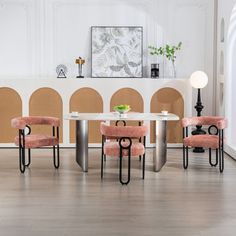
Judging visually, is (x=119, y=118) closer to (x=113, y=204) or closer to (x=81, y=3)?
(x=113, y=204)

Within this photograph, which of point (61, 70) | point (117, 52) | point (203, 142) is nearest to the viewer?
point (203, 142)

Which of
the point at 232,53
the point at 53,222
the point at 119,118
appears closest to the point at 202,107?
the point at 232,53

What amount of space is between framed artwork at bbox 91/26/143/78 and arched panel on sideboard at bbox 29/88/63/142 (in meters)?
0.90

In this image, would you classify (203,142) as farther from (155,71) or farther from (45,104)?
(45,104)

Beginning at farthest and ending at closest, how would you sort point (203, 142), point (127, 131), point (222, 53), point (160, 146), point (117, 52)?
point (117, 52) < point (222, 53) < point (203, 142) < point (160, 146) < point (127, 131)

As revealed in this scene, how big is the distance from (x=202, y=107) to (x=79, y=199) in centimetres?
406

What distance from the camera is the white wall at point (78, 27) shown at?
392 inches

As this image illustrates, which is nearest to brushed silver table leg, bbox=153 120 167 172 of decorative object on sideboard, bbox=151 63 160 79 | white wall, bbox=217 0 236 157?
white wall, bbox=217 0 236 157

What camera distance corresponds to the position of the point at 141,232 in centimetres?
477

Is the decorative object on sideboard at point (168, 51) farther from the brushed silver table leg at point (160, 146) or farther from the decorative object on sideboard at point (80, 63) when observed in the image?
the brushed silver table leg at point (160, 146)

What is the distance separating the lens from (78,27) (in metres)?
10.0

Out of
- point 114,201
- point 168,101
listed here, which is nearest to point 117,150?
point 114,201

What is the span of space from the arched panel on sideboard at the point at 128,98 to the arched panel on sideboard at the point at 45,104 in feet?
3.03

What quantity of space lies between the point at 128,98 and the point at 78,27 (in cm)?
162
